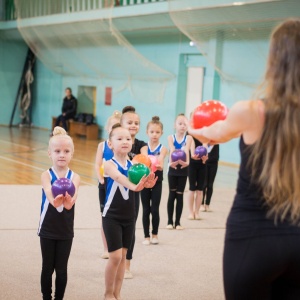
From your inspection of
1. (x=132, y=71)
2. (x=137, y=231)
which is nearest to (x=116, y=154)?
(x=137, y=231)

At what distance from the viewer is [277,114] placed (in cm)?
174

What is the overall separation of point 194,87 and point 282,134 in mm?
11947

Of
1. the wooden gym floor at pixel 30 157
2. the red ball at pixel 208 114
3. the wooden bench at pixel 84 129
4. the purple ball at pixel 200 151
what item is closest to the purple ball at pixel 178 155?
the purple ball at pixel 200 151

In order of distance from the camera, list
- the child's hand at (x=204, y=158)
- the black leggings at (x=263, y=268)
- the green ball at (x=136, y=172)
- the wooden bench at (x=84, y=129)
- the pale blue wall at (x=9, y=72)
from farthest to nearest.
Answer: the pale blue wall at (x=9, y=72) → the wooden bench at (x=84, y=129) → the child's hand at (x=204, y=158) → the green ball at (x=136, y=172) → the black leggings at (x=263, y=268)

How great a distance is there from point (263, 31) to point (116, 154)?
5570 mm

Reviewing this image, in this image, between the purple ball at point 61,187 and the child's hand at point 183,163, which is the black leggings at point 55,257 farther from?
the child's hand at point 183,163

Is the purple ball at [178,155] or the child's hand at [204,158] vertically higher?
the purple ball at [178,155]

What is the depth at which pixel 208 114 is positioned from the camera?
243 centimetres

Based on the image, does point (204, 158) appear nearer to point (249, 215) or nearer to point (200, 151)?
point (200, 151)

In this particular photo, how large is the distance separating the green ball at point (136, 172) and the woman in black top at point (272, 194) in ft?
5.68

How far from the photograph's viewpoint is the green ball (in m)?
3.50

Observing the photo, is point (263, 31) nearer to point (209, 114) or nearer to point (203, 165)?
point (203, 165)

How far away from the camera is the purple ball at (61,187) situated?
329cm

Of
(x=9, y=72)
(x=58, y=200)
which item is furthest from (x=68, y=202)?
(x=9, y=72)
